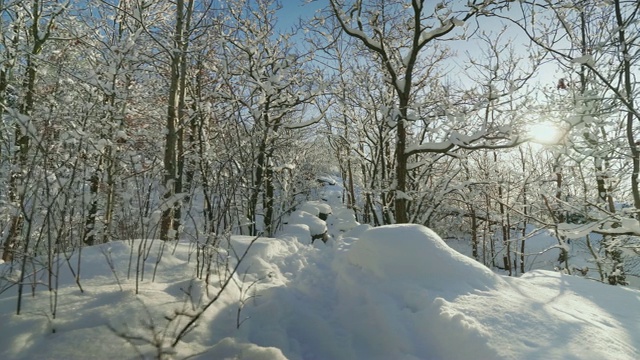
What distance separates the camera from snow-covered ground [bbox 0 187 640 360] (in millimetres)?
1897

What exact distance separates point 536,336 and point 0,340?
296 centimetres

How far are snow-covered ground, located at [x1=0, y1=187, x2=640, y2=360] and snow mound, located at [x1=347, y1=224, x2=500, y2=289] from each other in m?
0.01

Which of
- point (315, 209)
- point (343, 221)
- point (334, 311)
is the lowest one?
point (334, 311)

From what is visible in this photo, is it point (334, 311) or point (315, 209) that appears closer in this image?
point (334, 311)

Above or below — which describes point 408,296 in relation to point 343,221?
below

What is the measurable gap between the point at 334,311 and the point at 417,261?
2.87 ft

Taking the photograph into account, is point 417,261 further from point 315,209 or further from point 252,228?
point 315,209

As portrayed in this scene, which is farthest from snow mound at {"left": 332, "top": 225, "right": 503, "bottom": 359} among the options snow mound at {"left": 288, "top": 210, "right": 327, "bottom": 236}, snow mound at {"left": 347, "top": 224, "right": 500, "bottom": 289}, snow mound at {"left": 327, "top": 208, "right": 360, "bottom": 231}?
snow mound at {"left": 327, "top": 208, "right": 360, "bottom": 231}

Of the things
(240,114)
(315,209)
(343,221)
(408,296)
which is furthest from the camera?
(343,221)

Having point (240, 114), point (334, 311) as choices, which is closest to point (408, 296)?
point (334, 311)

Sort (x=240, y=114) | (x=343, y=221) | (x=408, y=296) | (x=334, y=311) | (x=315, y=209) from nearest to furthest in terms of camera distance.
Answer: (x=408, y=296) → (x=334, y=311) → (x=240, y=114) → (x=315, y=209) → (x=343, y=221)

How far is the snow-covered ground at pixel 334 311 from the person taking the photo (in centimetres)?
190

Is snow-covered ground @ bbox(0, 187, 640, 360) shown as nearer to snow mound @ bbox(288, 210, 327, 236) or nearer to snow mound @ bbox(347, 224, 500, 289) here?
snow mound @ bbox(347, 224, 500, 289)

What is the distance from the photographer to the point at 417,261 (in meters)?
3.16
